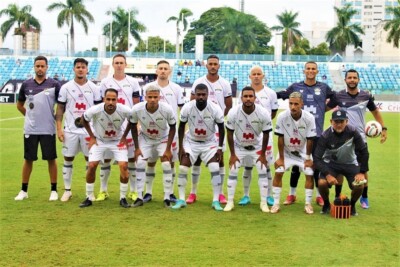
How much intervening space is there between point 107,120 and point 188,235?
2.62 metres

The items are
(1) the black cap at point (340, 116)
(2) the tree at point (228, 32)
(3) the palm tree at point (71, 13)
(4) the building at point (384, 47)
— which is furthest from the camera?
(4) the building at point (384, 47)

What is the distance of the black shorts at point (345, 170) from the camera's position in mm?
8734

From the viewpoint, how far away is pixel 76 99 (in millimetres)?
9406

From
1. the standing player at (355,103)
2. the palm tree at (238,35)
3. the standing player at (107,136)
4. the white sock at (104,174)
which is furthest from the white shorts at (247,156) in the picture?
the palm tree at (238,35)

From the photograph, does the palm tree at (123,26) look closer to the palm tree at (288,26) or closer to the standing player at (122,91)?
the palm tree at (288,26)

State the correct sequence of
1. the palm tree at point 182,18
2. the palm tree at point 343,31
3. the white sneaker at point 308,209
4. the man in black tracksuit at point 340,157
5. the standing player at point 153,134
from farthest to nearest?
the palm tree at point 343,31 < the palm tree at point 182,18 < the standing player at point 153,134 < the white sneaker at point 308,209 < the man in black tracksuit at point 340,157

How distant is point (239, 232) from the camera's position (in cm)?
745

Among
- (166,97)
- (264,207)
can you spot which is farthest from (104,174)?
(264,207)

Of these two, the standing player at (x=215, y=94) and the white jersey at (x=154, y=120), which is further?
the standing player at (x=215, y=94)

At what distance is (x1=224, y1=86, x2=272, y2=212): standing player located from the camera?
29.0 feet

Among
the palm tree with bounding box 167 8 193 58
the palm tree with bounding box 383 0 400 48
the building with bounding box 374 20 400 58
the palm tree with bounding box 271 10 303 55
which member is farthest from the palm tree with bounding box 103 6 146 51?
the building with bounding box 374 20 400 58

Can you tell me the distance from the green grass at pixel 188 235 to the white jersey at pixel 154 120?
107 cm

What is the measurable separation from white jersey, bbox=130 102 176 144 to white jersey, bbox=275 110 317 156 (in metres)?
1.65

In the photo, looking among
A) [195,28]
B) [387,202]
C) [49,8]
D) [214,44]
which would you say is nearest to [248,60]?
[49,8]
